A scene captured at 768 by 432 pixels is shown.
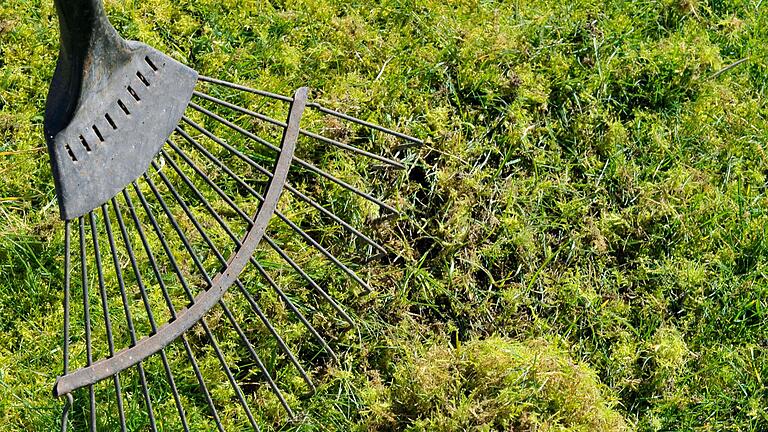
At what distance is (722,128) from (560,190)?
66cm

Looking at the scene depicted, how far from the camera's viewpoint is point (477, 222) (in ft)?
10.6

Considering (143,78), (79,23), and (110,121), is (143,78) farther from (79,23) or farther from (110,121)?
(79,23)

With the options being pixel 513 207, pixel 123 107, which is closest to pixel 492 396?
pixel 513 207

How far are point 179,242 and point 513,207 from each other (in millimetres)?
1037

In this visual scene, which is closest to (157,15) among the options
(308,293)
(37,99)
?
(37,99)

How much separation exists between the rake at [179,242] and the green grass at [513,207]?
0.22ft

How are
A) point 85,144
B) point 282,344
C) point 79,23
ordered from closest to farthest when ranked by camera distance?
point 79,23
point 85,144
point 282,344

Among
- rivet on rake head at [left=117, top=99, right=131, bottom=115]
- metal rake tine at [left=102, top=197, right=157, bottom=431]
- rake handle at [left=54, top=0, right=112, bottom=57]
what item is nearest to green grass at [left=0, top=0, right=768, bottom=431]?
metal rake tine at [left=102, top=197, right=157, bottom=431]

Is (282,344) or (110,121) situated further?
(282,344)

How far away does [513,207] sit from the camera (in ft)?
10.8

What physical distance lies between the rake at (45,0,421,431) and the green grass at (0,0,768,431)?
0.22ft

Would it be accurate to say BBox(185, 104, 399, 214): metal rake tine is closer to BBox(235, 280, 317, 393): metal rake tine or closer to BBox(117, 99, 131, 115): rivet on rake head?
BBox(117, 99, 131, 115): rivet on rake head

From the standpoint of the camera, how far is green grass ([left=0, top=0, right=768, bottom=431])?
2914mm

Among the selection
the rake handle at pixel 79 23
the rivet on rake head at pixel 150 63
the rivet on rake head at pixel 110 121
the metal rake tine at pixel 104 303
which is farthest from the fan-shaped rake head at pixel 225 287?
the rake handle at pixel 79 23
